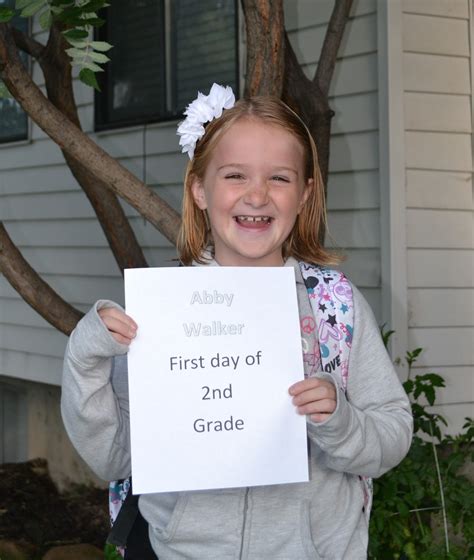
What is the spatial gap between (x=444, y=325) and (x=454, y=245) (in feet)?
1.25

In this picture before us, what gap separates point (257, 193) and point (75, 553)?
3543 millimetres

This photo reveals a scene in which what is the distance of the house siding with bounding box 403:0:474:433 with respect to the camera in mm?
4797

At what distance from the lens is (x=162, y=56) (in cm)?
626

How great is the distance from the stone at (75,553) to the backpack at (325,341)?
299 centimetres

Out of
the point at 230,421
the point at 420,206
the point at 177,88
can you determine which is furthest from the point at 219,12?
the point at 230,421

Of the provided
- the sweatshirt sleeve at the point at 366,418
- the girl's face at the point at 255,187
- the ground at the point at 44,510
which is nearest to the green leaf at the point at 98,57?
the girl's face at the point at 255,187

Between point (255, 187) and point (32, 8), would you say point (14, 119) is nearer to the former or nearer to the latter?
point (32, 8)

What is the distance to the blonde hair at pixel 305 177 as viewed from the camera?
2369 millimetres

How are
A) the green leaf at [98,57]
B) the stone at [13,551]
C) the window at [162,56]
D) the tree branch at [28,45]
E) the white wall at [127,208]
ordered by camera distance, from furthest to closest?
the window at [162,56]
the stone at [13,551]
the white wall at [127,208]
the tree branch at [28,45]
the green leaf at [98,57]

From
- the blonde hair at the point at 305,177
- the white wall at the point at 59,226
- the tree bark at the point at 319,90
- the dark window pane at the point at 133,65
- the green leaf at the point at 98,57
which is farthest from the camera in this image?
the dark window pane at the point at 133,65

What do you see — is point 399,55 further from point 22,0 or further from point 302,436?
point 302,436

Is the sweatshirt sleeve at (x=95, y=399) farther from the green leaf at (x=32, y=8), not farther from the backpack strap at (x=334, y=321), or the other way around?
the green leaf at (x=32, y=8)

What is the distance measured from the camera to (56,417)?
7.14m

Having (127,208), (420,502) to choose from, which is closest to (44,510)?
(127,208)
